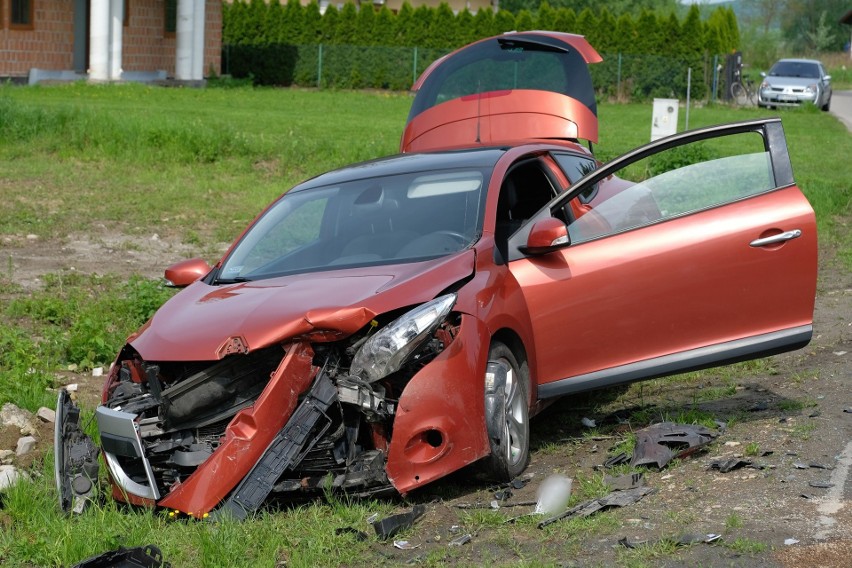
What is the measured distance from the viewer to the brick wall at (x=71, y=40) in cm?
3356

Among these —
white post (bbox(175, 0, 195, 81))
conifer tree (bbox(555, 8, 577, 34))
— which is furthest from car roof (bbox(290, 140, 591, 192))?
conifer tree (bbox(555, 8, 577, 34))

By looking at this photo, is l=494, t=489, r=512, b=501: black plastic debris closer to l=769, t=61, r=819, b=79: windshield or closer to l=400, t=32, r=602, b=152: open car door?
l=400, t=32, r=602, b=152: open car door

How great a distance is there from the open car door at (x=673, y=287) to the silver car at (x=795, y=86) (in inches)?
1275

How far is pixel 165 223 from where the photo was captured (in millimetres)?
13820

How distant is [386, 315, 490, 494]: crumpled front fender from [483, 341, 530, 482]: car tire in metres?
0.16

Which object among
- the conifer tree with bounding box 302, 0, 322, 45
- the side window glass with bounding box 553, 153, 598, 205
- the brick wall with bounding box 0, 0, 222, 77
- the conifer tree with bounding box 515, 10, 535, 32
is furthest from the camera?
the conifer tree with bounding box 515, 10, 535, 32

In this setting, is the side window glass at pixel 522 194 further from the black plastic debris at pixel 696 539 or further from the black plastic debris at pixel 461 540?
the black plastic debris at pixel 696 539

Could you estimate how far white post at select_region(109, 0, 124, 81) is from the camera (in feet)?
117

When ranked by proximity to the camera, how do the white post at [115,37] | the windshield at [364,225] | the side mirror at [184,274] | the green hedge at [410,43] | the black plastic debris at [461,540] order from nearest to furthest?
the black plastic debris at [461,540] < the windshield at [364,225] < the side mirror at [184,274] < the white post at [115,37] < the green hedge at [410,43]

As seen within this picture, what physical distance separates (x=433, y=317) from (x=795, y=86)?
112 ft

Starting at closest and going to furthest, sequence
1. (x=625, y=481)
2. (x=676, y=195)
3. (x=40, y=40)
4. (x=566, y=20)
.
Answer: (x=625, y=481)
(x=676, y=195)
(x=40, y=40)
(x=566, y=20)

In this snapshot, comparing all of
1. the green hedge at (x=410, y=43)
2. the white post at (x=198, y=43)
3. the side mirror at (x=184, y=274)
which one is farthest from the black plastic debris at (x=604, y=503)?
the green hedge at (x=410, y=43)

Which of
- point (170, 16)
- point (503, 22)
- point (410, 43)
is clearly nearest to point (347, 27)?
point (410, 43)

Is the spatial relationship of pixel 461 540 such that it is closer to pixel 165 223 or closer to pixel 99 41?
pixel 165 223
